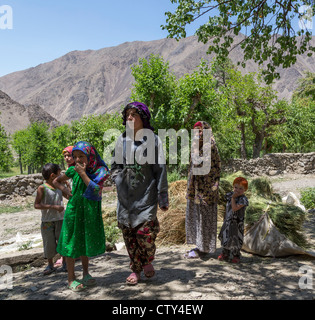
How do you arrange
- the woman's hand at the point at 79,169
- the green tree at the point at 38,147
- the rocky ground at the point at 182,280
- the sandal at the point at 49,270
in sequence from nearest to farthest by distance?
the rocky ground at the point at 182,280 < the woman's hand at the point at 79,169 < the sandal at the point at 49,270 < the green tree at the point at 38,147

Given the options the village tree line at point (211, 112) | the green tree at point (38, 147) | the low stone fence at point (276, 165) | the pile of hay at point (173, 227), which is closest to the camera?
the pile of hay at point (173, 227)

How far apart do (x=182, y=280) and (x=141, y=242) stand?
0.62 m

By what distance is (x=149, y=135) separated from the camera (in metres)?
2.94

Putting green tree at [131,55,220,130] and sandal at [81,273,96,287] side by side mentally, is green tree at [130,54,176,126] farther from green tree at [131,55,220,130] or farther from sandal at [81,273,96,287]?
sandal at [81,273,96,287]

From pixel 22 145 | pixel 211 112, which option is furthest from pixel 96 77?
pixel 211 112

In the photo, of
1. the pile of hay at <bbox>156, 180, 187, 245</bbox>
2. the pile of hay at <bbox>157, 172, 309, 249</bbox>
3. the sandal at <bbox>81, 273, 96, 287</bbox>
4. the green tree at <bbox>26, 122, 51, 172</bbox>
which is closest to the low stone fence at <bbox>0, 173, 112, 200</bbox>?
the pile of hay at <bbox>157, 172, 309, 249</bbox>

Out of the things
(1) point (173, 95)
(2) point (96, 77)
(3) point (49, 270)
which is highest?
(2) point (96, 77)

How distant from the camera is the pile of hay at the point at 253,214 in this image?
3990 millimetres

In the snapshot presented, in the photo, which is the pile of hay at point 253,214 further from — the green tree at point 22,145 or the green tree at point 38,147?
the green tree at point 22,145

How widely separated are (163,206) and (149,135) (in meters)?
0.74

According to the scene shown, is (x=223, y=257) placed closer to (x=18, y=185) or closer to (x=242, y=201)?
(x=242, y=201)

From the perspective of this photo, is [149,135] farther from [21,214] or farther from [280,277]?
[21,214]

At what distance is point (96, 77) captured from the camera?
15638 cm

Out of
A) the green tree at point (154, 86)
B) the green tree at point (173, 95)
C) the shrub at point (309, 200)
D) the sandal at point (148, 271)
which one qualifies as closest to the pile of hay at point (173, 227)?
the sandal at point (148, 271)
